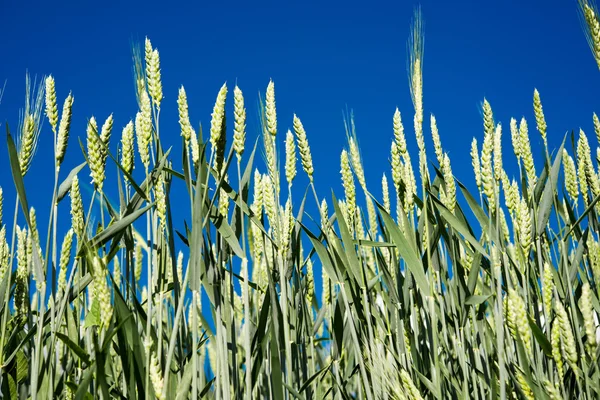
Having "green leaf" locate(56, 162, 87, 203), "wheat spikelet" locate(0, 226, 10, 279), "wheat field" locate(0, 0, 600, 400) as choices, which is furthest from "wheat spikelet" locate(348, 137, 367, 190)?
"wheat spikelet" locate(0, 226, 10, 279)

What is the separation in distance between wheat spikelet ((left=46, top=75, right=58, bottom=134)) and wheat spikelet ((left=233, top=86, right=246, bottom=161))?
1.46ft

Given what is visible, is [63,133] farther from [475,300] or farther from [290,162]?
[475,300]

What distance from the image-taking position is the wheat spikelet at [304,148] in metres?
1.61

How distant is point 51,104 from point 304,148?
2.15 ft

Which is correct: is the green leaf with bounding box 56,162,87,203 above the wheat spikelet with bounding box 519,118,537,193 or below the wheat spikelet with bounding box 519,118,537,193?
below

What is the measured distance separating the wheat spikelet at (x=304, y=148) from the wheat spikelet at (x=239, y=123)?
0.73ft

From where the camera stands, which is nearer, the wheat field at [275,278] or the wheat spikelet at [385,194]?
the wheat field at [275,278]

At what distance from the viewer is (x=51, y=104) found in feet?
4.95

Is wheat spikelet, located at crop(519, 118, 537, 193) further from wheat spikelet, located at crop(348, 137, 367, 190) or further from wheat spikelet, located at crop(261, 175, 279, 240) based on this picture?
wheat spikelet, located at crop(261, 175, 279, 240)

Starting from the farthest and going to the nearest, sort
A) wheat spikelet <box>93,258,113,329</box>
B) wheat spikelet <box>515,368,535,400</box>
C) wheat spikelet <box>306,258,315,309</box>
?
wheat spikelet <box>306,258,315,309</box>
wheat spikelet <box>515,368,535,400</box>
wheat spikelet <box>93,258,113,329</box>

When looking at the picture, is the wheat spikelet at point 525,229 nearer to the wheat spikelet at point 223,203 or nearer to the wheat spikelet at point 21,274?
the wheat spikelet at point 223,203

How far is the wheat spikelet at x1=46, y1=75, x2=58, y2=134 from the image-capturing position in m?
1.47

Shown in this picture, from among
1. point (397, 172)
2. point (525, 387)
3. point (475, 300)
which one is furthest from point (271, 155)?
point (525, 387)

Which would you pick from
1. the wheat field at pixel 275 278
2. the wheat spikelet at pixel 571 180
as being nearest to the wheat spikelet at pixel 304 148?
the wheat field at pixel 275 278
